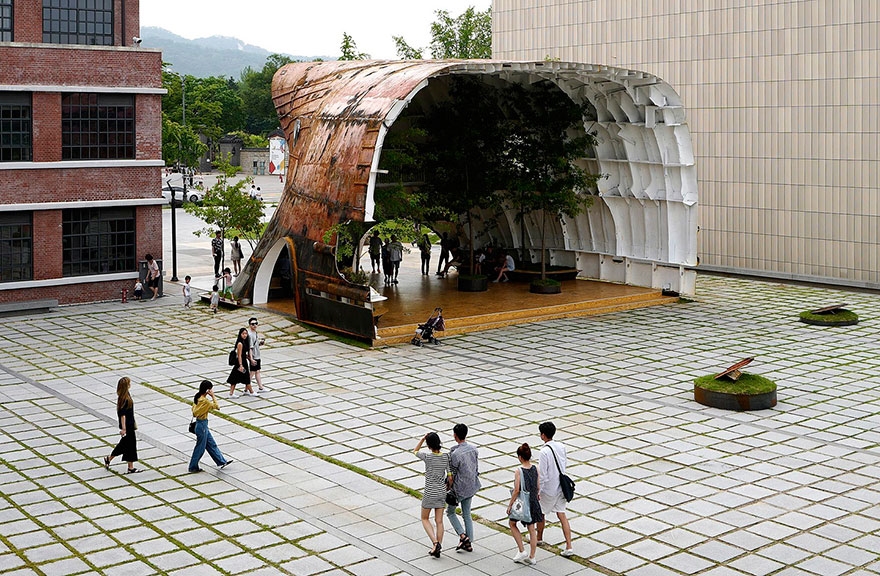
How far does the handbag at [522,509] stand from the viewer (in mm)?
12621

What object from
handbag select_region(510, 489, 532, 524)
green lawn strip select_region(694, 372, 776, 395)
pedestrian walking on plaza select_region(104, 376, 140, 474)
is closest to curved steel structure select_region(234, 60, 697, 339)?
green lawn strip select_region(694, 372, 776, 395)

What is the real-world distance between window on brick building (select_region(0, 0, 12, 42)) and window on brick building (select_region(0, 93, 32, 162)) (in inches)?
65.4

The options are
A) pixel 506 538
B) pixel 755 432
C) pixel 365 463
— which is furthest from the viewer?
pixel 755 432

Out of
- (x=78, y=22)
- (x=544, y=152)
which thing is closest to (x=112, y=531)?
(x=544, y=152)

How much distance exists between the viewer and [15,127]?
99.0ft

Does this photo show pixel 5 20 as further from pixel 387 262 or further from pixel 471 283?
pixel 471 283

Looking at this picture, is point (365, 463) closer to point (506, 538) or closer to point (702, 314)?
point (506, 538)

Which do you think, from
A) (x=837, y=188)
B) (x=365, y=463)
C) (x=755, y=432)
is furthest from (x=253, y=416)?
(x=837, y=188)

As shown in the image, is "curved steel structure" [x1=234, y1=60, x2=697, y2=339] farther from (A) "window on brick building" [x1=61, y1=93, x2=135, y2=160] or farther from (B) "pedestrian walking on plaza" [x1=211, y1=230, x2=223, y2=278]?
(B) "pedestrian walking on plaza" [x1=211, y1=230, x2=223, y2=278]

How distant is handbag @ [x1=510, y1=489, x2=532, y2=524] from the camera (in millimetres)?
12621

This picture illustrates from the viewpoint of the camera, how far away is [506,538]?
541 inches

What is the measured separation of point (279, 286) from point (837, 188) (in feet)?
58.5

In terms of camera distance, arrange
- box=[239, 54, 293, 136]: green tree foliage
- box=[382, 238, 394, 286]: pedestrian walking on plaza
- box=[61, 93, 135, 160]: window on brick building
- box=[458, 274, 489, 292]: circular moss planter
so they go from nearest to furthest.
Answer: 1. box=[61, 93, 135, 160]: window on brick building
2. box=[458, 274, 489, 292]: circular moss planter
3. box=[382, 238, 394, 286]: pedestrian walking on plaza
4. box=[239, 54, 293, 136]: green tree foliage

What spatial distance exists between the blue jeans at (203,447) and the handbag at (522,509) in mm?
5527
